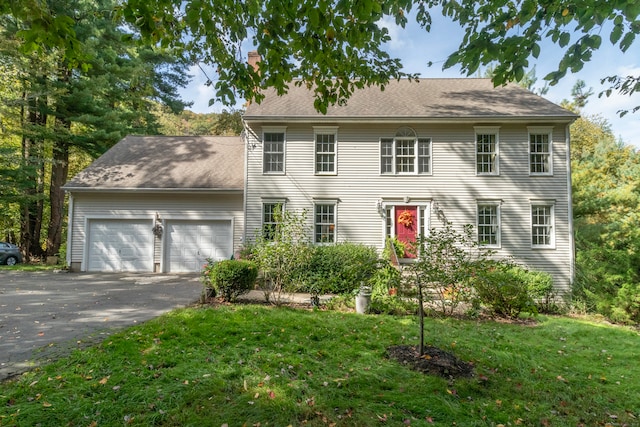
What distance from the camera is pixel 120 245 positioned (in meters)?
12.6

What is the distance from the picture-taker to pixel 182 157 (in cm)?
1422

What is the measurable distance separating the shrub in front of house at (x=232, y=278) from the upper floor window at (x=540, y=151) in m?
10.9

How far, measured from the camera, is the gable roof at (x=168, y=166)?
1245cm

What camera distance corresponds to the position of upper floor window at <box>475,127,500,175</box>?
11.8m

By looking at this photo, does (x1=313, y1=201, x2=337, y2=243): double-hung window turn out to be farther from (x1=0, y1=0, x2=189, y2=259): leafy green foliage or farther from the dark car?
the dark car

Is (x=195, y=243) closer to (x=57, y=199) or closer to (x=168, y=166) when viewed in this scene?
(x=168, y=166)

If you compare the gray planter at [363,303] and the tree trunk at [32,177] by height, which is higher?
the tree trunk at [32,177]

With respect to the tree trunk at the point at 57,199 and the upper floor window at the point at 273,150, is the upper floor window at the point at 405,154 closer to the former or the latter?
the upper floor window at the point at 273,150

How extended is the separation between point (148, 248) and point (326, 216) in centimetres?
735

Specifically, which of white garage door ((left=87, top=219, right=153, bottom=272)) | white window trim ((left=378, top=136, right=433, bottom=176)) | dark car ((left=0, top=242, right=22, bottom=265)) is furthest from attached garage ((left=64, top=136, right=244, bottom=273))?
dark car ((left=0, top=242, right=22, bottom=265))

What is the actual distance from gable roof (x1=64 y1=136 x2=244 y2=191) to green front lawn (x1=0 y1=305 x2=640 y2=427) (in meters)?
8.14

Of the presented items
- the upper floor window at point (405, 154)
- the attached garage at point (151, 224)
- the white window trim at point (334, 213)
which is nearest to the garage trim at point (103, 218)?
the attached garage at point (151, 224)

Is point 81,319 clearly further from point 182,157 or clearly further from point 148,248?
point 182,157

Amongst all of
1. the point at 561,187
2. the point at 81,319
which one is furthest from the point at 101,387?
the point at 561,187
